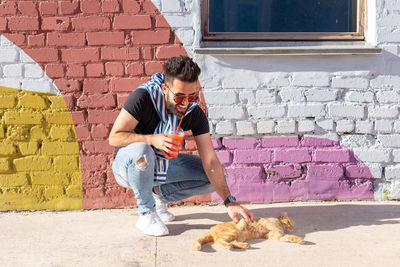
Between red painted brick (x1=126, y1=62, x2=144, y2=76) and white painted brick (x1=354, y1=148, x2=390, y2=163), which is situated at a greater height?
red painted brick (x1=126, y1=62, x2=144, y2=76)

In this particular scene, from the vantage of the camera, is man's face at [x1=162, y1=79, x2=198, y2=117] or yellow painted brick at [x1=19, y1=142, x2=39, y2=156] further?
yellow painted brick at [x1=19, y1=142, x2=39, y2=156]

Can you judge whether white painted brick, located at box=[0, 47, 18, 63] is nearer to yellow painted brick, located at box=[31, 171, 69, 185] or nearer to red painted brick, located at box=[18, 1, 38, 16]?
red painted brick, located at box=[18, 1, 38, 16]

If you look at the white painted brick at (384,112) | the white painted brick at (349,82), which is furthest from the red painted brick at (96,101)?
the white painted brick at (384,112)

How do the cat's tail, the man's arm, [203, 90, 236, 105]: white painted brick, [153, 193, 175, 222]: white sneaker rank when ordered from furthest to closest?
[203, 90, 236, 105]: white painted brick, [153, 193, 175, 222]: white sneaker, the man's arm, the cat's tail

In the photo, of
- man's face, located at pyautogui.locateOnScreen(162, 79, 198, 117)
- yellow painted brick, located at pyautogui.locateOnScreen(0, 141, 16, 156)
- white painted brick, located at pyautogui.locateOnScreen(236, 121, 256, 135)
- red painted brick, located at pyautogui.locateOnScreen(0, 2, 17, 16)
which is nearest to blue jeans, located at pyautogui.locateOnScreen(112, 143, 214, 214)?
man's face, located at pyautogui.locateOnScreen(162, 79, 198, 117)

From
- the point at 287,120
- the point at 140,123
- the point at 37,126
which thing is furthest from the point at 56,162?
the point at 287,120

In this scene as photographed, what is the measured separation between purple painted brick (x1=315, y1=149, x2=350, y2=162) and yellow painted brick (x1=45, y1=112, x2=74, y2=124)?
195 centimetres

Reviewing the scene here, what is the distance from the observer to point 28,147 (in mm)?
3381

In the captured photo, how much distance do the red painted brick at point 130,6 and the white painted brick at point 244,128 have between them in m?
1.17

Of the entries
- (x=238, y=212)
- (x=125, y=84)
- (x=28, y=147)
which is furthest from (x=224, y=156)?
(x=28, y=147)

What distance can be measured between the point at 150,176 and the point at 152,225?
300mm

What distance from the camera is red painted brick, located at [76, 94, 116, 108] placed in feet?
11.1

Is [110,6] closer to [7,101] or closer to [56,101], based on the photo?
[56,101]

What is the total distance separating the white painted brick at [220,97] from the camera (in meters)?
3.43
